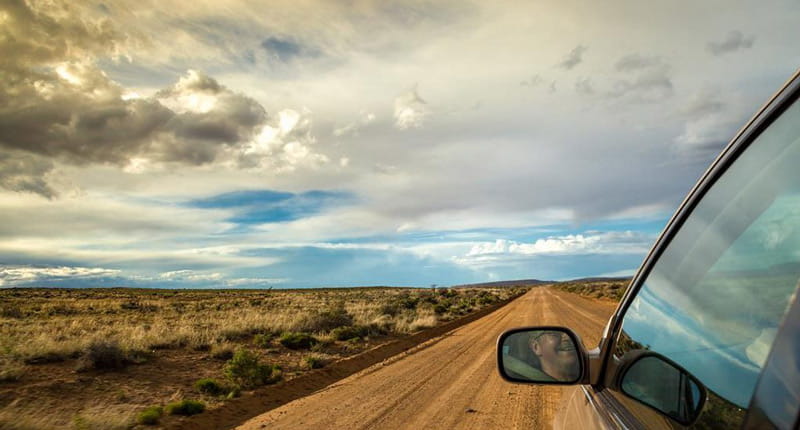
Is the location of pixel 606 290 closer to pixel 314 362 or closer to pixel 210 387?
pixel 314 362

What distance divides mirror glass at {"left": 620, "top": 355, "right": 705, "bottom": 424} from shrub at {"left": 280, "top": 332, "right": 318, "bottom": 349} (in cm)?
1379

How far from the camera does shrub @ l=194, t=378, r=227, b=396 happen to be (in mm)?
9297

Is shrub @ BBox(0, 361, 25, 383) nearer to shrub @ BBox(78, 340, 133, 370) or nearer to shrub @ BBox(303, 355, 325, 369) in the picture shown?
shrub @ BBox(78, 340, 133, 370)

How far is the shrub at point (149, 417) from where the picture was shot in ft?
24.0

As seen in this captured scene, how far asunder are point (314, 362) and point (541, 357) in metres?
10.3

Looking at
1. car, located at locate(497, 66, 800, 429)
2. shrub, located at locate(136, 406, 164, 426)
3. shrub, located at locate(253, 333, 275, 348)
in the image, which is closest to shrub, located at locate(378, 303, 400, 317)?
shrub, located at locate(253, 333, 275, 348)

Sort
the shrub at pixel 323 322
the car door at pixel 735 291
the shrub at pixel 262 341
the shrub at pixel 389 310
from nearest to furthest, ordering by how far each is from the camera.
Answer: the car door at pixel 735 291
the shrub at pixel 262 341
the shrub at pixel 323 322
the shrub at pixel 389 310

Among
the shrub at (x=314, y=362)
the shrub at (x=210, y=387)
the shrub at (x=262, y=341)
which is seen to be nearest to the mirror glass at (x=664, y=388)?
the shrub at (x=210, y=387)

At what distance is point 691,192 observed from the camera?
1801mm

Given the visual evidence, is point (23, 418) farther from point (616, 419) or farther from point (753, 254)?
point (753, 254)

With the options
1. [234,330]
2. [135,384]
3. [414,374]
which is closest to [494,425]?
[414,374]

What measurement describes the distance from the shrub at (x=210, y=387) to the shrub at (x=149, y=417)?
1662 millimetres

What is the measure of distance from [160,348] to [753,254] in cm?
1498

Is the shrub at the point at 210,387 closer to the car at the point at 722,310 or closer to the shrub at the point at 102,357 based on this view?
the shrub at the point at 102,357
